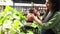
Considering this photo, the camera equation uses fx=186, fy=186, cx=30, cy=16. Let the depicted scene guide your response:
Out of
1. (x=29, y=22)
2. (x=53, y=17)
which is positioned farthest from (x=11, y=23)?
(x=53, y=17)

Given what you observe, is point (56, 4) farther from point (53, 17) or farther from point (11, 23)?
point (11, 23)

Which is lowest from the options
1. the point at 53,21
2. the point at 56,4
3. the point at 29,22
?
the point at 29,22

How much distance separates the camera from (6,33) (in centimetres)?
279

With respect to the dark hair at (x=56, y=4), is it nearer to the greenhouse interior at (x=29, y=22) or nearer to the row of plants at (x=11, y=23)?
the greenhouse interior at (x=29, y=22)

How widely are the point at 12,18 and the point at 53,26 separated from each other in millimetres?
1292

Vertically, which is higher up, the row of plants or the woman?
the woman

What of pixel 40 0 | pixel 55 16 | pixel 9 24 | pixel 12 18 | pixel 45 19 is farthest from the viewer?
pixel 40 0

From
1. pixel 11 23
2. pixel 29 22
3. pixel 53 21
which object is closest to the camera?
pixel 53 21

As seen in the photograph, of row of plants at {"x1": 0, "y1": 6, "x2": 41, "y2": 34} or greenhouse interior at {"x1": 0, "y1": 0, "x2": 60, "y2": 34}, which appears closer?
greenhouse interior at {"x1": 0, "y1": 0, "x2": 60, "y2": 34}

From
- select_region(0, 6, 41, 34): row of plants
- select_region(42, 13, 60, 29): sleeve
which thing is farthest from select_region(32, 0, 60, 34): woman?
select_region(0, 6, 41, 34): row of plants

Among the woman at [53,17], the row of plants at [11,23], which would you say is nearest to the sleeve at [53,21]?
the woman at [53,17]

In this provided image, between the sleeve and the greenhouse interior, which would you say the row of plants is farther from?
the sleeve

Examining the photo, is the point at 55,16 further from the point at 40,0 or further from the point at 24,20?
the point at 40,0

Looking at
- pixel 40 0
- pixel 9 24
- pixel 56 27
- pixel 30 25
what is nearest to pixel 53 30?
pixel 56 27
